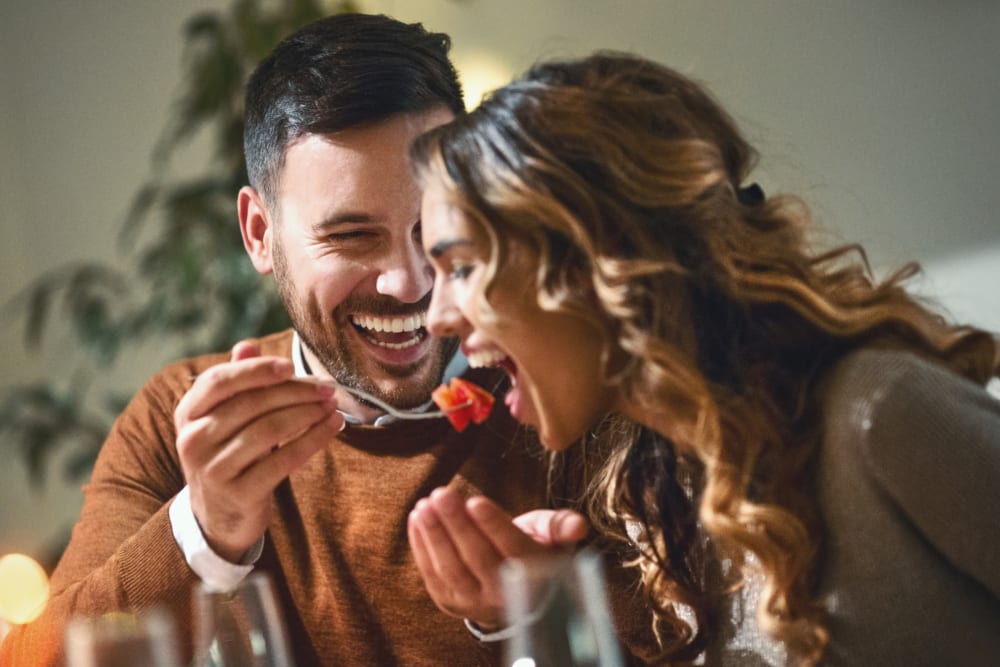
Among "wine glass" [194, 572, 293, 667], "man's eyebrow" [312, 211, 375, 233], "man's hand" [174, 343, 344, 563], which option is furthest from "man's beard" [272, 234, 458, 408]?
"wine glass" [194, 572, 293, 667]

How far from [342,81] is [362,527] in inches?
24.6

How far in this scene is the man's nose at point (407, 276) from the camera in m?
1.56

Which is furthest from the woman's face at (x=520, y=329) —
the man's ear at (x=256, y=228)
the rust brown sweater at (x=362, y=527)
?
the man's ear at (x=256, y=228)

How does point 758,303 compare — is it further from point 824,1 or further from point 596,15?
point 596,15

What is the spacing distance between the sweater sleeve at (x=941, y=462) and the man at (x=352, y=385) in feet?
2.14

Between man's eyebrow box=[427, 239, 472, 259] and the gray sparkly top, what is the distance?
0.37m

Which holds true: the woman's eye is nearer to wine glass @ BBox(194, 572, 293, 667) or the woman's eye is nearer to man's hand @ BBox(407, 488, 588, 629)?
man's hand @ BBox(407, 488, 588, 629)

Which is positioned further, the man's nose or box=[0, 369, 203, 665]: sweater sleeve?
the man's nose

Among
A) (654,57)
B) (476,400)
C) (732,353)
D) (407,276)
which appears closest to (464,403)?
(476,400)

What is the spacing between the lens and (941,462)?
0.95 metres

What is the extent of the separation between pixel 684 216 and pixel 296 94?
0.76 m

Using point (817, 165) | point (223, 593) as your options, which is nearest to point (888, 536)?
point (223, 593)

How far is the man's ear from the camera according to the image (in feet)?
5.90

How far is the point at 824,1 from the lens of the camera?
8.18 feet
